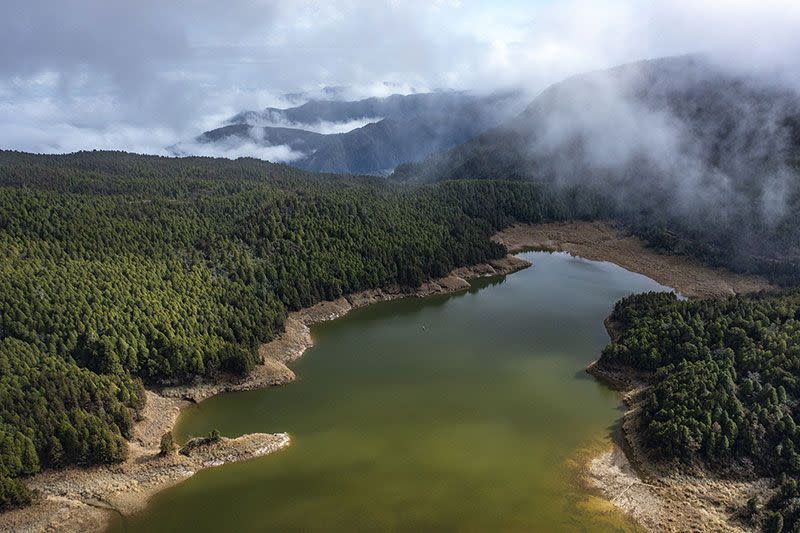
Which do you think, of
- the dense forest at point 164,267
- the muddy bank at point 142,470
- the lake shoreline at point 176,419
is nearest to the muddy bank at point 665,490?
the lake shoreline at point 176,419

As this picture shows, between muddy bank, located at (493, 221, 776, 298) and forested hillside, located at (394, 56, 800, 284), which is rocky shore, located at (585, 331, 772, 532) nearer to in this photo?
muddy bank, located at (493, 221, 776, 298)

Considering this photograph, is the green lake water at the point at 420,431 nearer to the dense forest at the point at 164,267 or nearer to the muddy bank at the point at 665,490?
the muddy bank at the point at 665,490

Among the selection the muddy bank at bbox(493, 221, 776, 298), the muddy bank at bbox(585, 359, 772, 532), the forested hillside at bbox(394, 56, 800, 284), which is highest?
the forested hillside at bbox(394, 56, 800, 284)

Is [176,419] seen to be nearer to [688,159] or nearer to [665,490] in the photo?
[665,490]

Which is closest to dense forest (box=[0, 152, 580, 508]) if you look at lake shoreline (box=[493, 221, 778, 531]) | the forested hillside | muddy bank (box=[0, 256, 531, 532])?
muddy bank (box=[0, 256, 531, 532])

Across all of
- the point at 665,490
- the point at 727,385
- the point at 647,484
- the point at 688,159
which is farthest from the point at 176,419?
the point at 688,159
